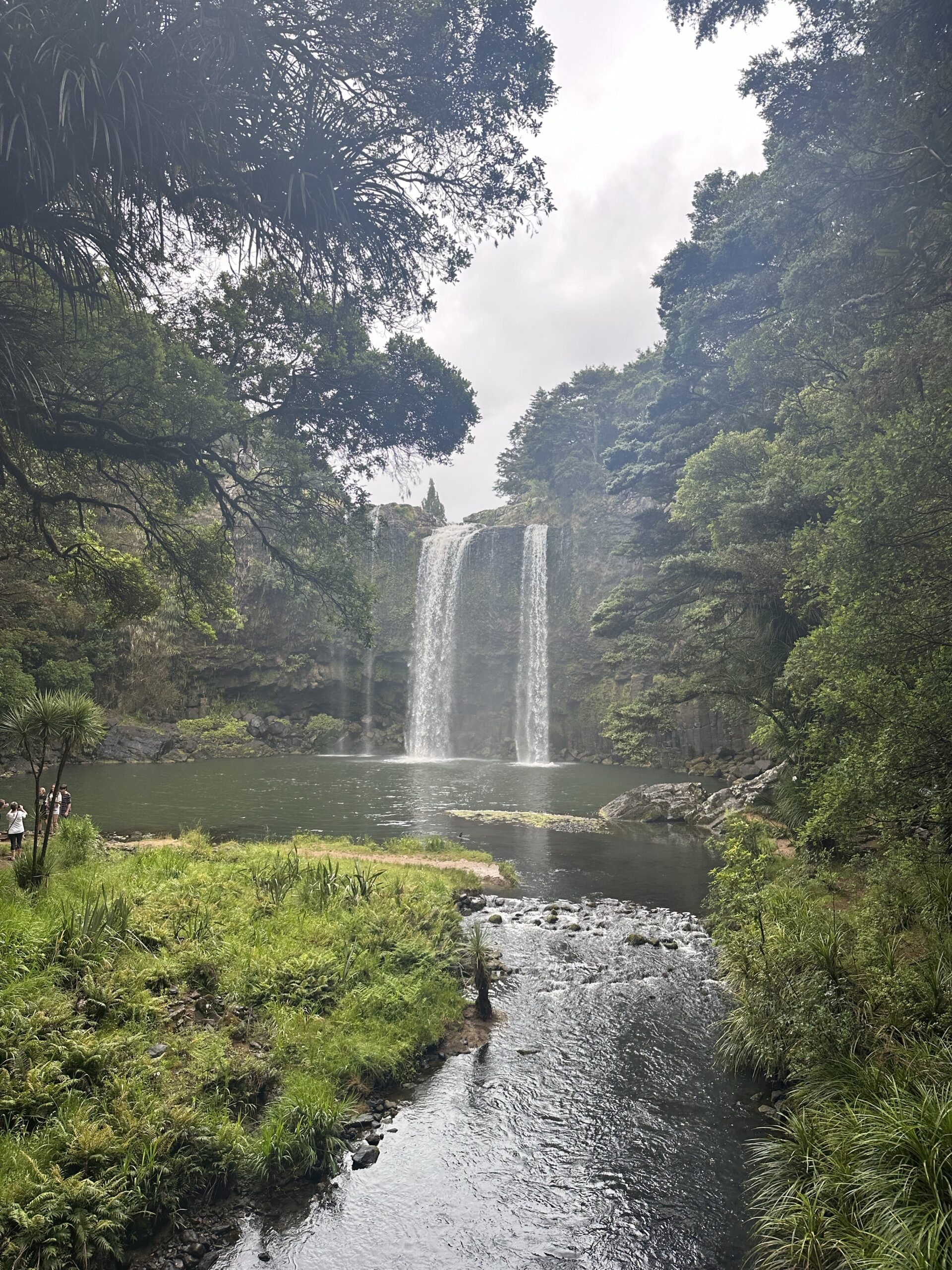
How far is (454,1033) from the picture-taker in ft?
26.7

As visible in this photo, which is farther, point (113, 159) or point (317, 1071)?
point (317, 1071)

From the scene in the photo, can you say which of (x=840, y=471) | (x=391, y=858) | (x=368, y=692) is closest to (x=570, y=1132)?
(x=391, y=858)

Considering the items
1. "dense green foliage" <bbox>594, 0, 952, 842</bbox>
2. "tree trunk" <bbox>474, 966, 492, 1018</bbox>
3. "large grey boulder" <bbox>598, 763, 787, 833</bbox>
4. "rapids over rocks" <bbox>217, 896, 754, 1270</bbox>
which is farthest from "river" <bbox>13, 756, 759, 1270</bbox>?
"large grey boulder" <bbox>598, 763, 787, 833</bbox>

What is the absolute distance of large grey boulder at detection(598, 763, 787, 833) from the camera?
2105 cm

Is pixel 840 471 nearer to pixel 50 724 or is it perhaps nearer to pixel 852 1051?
pixel 852 1051

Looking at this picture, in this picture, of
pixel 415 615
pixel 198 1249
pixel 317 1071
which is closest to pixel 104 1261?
pixel 198 1249

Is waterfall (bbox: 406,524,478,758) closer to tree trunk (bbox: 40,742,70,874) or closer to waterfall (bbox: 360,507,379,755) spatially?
waterfall (bbox: 360,507,379,755)

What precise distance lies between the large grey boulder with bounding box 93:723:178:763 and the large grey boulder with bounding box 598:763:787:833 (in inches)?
1040

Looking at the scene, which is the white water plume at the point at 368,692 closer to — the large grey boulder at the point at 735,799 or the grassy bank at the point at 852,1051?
the large grey boulder at the point at 735,799

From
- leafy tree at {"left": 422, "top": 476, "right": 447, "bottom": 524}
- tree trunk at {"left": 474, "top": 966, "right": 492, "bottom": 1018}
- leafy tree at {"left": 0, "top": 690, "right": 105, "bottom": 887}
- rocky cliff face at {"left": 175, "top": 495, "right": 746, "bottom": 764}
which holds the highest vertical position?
leafy tree at {"left": 422, "top": 476, "right": 447, "bottom": 524}

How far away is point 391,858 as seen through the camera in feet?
50.9

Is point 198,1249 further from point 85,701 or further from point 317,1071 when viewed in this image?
point 85,701

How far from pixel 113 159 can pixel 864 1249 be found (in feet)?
31.5

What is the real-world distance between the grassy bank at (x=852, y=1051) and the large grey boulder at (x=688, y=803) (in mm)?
11798
